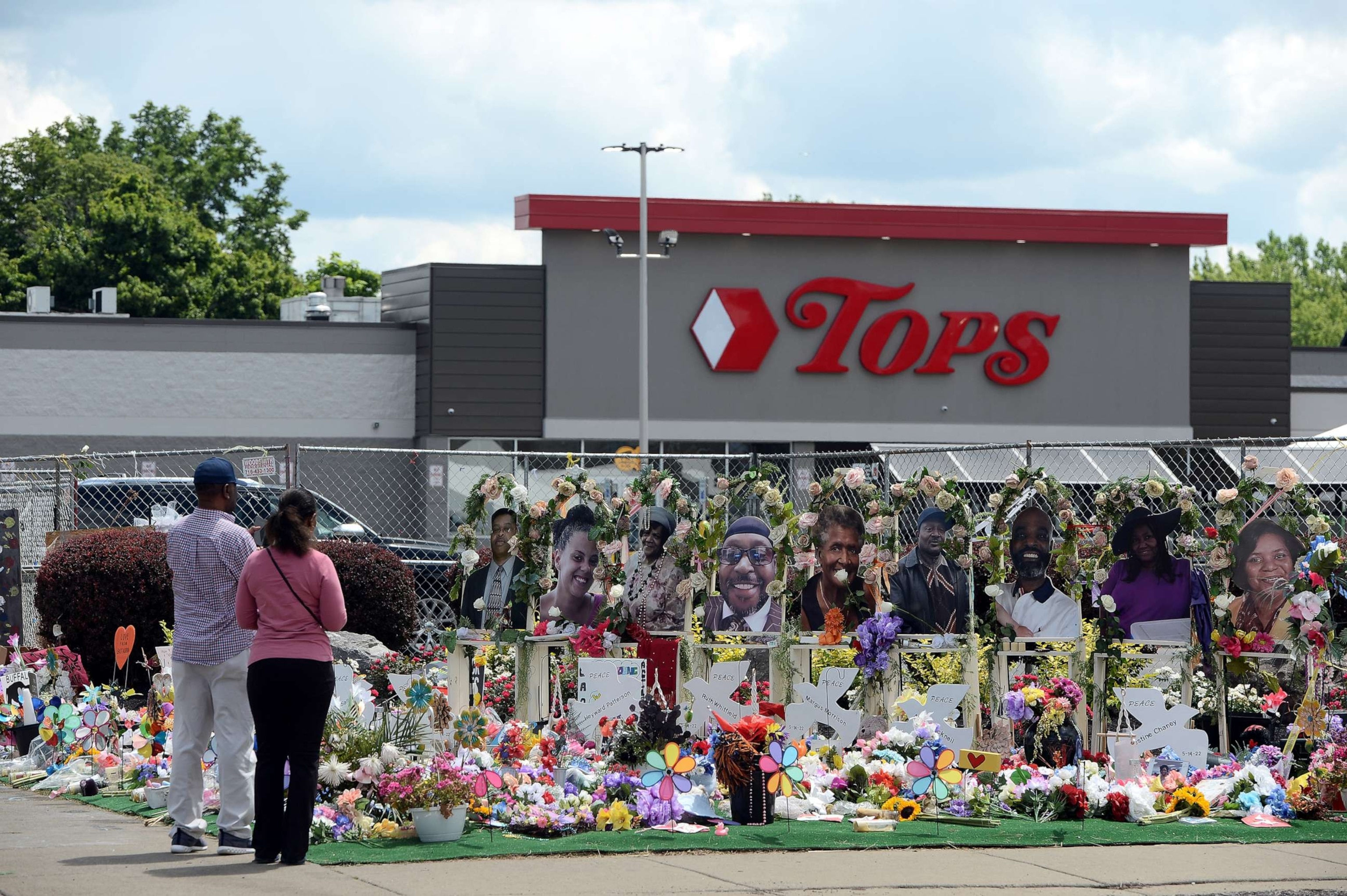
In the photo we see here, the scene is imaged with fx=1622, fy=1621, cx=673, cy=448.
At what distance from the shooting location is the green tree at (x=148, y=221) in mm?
48031

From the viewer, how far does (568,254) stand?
29.0 metres

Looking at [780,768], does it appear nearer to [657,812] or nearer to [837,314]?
A: [657,812]

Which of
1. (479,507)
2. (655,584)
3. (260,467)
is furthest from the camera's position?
(260,467)

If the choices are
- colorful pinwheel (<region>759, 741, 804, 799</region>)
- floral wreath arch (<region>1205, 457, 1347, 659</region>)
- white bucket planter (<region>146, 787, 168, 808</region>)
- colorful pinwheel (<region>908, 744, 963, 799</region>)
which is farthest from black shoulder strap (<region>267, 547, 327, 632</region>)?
floral wreath arch (<region>1205, 457, 1347, 659</region>)

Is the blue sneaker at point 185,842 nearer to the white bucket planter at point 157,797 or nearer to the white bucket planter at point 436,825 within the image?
the white bucket planter at point 436,825

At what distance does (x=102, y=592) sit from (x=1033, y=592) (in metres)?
7.05

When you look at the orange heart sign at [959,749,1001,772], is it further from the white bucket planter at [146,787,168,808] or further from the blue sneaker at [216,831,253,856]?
the white bucket planter at [146,787,168,808]

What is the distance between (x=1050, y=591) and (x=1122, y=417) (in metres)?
21.2

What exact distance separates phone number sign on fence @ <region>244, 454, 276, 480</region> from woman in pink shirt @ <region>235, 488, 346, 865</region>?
5541 millimetres

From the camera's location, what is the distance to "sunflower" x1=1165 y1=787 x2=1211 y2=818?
885 centimetres

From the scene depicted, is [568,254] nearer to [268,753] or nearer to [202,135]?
[268,753]

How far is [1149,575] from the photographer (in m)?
10.1

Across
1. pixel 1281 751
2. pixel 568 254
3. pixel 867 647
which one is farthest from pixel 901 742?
pixel 568 254

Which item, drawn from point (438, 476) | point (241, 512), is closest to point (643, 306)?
point (438, 476)
